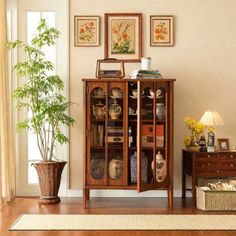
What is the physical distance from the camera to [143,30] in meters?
6.27

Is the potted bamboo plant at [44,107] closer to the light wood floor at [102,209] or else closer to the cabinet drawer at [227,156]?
the light wood floor at [102,209]

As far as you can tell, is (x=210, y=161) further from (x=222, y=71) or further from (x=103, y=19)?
(x=103, y=19)

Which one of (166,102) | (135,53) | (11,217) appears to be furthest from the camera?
(135,53)

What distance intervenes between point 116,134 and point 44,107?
879 millimetres

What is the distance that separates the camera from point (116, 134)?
5641 mm

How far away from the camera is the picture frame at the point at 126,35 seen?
6246 millimetres

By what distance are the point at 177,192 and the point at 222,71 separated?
5.28 ft

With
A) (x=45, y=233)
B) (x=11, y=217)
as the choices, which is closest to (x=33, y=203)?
(x=11, y=217)

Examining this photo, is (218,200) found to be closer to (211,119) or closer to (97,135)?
(211,119)

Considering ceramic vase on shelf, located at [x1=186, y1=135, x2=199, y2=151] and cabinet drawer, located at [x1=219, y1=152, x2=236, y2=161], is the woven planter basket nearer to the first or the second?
ceramic vase on shelf, located at [x1=186, y1=135, x2=199, y2=151]

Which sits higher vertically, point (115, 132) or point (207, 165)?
point (115, 132)

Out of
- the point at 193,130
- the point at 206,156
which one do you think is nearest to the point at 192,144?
the point at 193,130

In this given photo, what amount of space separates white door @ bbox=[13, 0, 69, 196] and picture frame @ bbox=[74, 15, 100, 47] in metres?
0.13

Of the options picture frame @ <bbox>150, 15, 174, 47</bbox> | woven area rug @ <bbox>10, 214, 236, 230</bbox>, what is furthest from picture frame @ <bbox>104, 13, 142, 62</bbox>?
woven area rug @ <bbox>10, 214, 236, 230</bbox>
